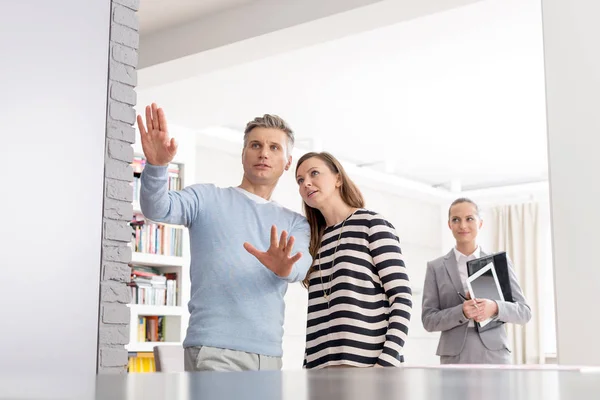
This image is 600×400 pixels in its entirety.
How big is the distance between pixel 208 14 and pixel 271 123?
221 cm

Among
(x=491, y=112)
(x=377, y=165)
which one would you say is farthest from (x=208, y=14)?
(x=377, y=165)

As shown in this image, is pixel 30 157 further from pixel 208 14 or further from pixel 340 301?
pixel 208 14

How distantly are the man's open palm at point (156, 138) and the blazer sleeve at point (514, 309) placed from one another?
1.78m

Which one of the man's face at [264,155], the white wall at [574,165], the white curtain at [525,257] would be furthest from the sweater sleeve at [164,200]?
the white curtain at [525,257]

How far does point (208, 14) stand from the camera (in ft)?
13.4

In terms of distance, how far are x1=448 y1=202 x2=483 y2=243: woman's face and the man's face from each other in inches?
56.0

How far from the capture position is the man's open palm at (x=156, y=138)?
5.52 ft

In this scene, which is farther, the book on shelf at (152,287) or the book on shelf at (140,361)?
the book on shelf at (152,287)

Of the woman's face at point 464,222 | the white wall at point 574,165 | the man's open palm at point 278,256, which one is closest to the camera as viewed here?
the man's open palm at point 278,256

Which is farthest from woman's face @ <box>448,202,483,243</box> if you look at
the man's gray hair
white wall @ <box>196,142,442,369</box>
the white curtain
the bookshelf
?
the white curtain

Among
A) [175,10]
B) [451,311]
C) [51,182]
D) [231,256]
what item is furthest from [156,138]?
[175,10]

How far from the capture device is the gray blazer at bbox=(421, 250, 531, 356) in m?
3.03

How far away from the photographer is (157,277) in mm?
5789

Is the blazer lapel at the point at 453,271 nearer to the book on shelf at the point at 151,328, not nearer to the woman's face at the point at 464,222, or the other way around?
the woman's face at the point at 464,222
